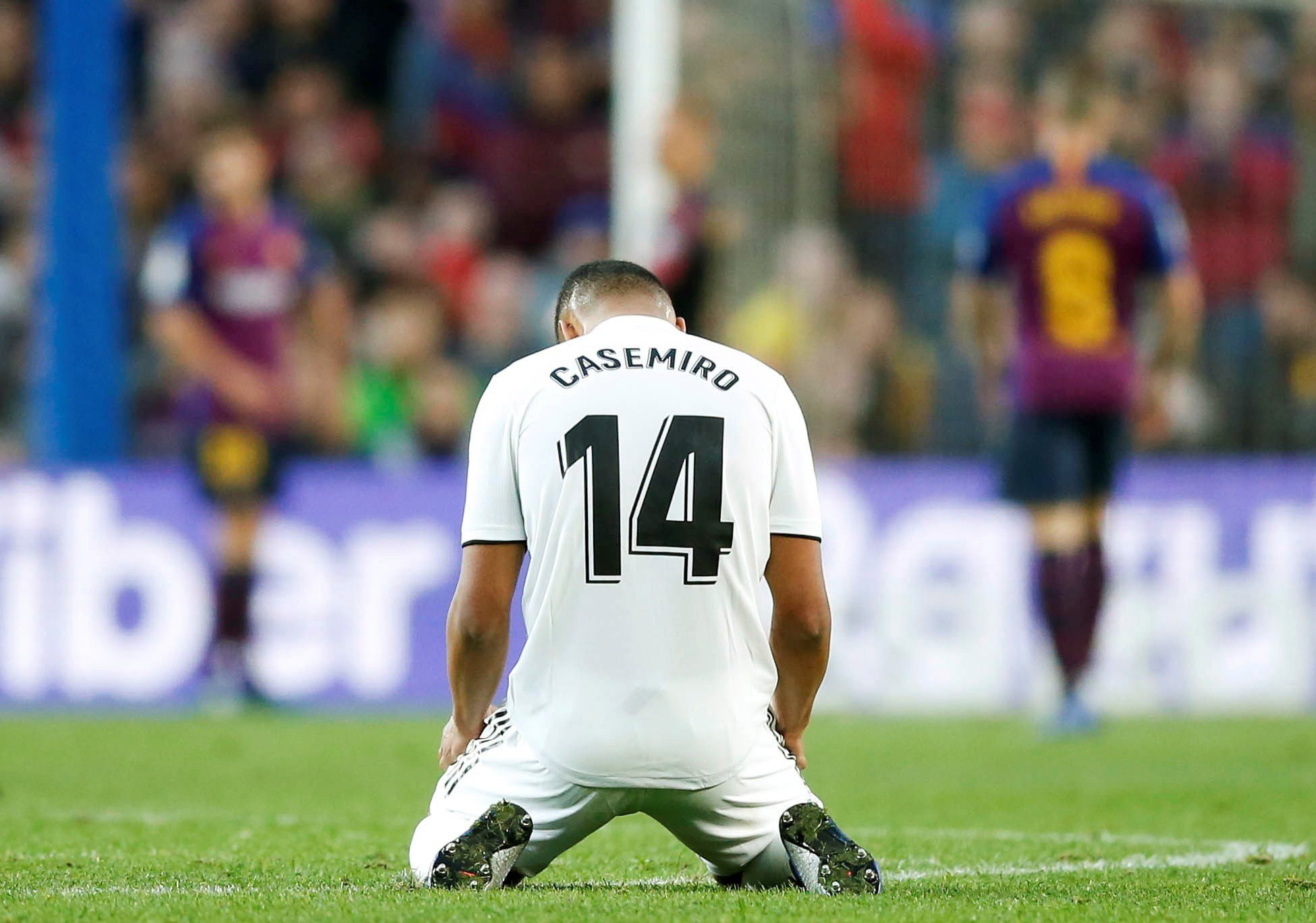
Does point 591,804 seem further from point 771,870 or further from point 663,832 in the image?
point 663,832

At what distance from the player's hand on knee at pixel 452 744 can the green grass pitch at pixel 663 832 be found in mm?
250

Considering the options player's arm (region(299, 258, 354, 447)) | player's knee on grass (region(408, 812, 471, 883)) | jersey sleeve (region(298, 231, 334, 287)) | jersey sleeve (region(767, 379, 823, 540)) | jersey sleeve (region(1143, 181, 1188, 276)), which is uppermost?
jersey sleeve (region(298, 231, 334, 287))

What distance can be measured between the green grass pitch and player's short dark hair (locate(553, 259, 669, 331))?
1.11 metres

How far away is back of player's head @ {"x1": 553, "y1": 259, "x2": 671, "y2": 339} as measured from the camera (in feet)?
13.6

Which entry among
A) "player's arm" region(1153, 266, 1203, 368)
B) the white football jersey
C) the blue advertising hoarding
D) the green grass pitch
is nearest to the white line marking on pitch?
the green grass pitch

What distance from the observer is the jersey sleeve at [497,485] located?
3951 mm

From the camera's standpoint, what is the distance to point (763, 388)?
4.01 metres

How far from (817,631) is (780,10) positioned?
1016 cm

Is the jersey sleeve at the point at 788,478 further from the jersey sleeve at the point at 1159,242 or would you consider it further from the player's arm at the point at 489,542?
the jersey sleeve at the point at 1159,242

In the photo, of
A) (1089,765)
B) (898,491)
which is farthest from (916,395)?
(1089,765)

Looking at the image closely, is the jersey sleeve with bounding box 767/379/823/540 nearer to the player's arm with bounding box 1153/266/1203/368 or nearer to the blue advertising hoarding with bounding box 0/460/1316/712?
the player's arm with bounding box 1153/266/1203/368

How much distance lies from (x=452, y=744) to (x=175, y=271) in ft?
22.1

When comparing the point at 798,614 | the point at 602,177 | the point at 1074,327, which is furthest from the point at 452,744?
the point at 602,177

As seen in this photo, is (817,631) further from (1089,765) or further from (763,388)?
(1089,765)
